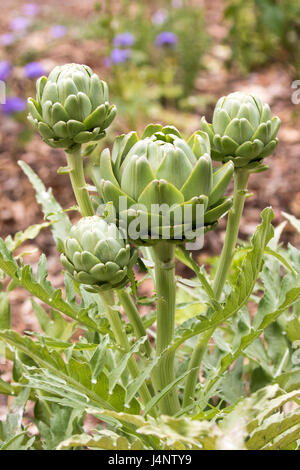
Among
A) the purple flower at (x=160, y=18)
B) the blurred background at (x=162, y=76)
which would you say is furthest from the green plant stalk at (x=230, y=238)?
the purple flower at (x=160, y=18)

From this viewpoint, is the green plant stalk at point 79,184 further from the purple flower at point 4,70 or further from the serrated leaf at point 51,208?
the purple flower at point 4,70

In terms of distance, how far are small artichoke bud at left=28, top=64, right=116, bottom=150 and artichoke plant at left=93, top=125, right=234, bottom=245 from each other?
7 centimetres

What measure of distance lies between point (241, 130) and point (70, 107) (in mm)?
172

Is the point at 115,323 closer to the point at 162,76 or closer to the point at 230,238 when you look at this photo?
the point at 230,238

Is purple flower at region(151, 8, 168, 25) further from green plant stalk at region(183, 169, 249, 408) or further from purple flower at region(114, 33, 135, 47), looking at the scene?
green plant stalk at region(183, 169, 249, 408)

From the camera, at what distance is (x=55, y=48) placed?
273 centimetres

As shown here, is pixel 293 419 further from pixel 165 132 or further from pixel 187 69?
pixel 187 69

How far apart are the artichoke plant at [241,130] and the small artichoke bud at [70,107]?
0.11 meters

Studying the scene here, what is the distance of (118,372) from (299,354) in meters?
0.33

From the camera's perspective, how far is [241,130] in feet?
2.09

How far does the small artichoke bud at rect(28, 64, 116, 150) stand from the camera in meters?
0.63

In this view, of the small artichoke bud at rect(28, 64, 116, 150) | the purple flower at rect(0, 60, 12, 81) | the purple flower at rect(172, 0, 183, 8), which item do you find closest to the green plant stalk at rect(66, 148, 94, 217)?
the small artichoke bud at rect(28, 64, 116, 150)

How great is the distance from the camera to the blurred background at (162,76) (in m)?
1.84
